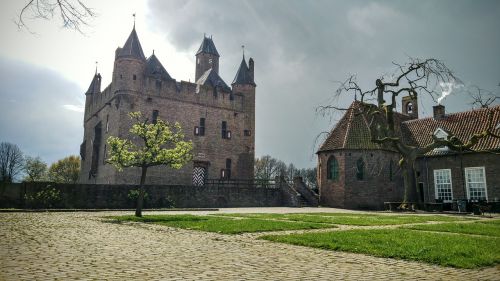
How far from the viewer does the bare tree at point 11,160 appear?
64.2m

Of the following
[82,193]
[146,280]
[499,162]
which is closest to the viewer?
[146,280]

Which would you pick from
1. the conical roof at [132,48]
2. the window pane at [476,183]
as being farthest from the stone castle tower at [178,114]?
the window pane at [476,183]

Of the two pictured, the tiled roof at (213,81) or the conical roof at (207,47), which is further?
the conical roof at (207,47)

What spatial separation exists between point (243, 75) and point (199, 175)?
→ 12.1 metres

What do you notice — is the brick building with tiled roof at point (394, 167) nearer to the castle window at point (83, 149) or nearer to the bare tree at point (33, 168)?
the castle window at point (83, 149)

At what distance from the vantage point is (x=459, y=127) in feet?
97.0

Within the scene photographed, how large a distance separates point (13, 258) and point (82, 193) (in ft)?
63.0

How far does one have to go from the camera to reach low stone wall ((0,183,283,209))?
2139 cm

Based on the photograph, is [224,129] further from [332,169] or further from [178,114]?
[332,169]

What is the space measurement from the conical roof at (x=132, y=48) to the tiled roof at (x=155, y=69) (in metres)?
2.24

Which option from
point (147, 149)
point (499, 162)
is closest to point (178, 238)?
point (147, 149)

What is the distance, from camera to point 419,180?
1182 inches

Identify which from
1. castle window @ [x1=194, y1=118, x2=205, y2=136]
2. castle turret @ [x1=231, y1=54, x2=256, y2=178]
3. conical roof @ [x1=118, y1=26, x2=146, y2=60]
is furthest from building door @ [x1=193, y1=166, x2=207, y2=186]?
conical roof @ [x1=118, y1=26, x2=146, y2=60]

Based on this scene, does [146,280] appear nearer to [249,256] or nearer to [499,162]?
[249,256]
